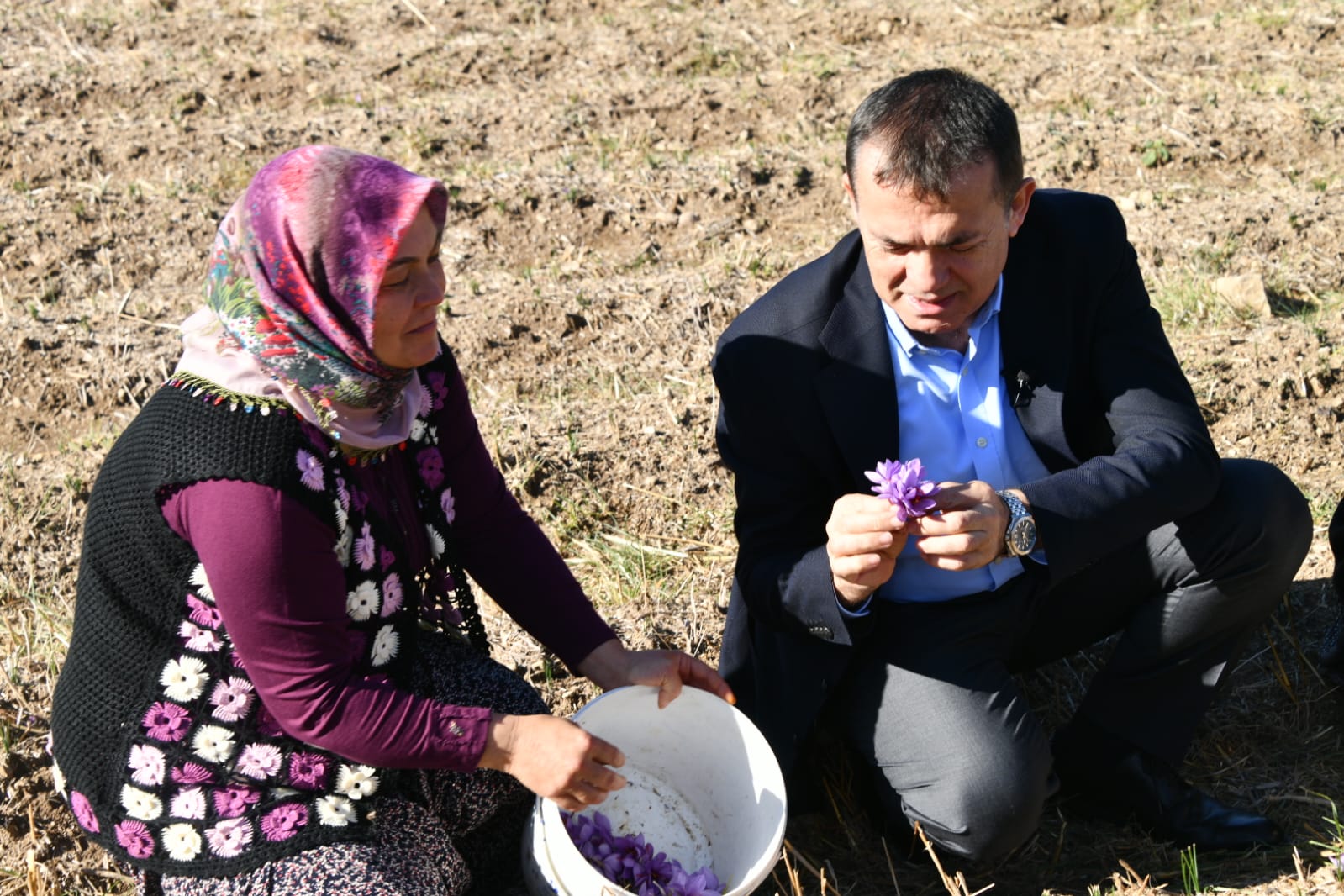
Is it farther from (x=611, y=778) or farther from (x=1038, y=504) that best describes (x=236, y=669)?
(x=1038, y=504)

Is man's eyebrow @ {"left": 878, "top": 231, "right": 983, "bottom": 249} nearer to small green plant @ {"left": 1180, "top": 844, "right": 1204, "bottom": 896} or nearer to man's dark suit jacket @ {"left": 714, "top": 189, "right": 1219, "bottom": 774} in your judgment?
man's dark suit jacket @ {"left": 714, "top": 189, "right": 1219, "bottom": 774}

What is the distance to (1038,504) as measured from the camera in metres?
2.46

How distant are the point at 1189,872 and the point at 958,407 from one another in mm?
993

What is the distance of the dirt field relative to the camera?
3.07 m

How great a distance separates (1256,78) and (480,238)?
3.42 m

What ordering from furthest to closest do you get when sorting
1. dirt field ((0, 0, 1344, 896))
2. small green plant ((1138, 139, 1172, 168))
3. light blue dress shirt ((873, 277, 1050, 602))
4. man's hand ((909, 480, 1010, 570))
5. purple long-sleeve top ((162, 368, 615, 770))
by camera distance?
small green plant ((1138, 139, 1172, 168)) < dirt field ((0, 0, 1344, 896)) < light blue dress shirt ((873, 277, 1050, 602)) < man's hand ((909, 480, 1010, 570)) < purple long-sleeve top ((162, 368, 615, 770))

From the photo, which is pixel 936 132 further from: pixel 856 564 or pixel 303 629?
pixel 303 629

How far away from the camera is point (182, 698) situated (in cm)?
227

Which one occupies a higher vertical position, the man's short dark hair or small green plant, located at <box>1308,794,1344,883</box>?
the man's short dark hair

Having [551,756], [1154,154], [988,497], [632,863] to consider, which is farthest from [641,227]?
[551,756]

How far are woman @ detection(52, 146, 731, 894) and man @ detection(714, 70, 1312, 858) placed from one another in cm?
42

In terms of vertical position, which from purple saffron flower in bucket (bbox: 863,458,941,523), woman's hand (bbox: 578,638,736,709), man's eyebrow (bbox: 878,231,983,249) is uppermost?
man's eyebrow (bbox: 878,231,983,249)

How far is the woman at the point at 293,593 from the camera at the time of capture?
211 centimetres

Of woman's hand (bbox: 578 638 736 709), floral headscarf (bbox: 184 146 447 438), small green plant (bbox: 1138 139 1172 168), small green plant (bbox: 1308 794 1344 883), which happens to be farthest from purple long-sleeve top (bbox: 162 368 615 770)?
small green plant (bbox: 1138 139 1172 168)
